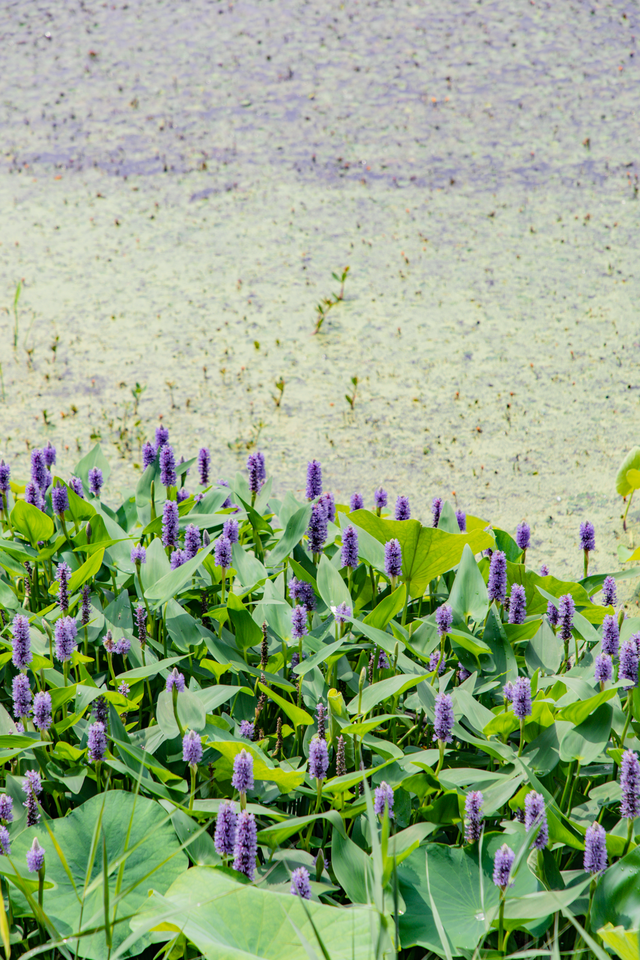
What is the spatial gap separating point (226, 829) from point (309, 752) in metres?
0.29

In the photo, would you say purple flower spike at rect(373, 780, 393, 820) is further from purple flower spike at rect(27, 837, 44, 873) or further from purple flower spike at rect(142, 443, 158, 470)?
purple flower spike at rect(142, 443, 158, 470)

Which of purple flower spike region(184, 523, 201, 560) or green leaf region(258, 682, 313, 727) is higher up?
purple flower spike region(184, 523, 201, 560)

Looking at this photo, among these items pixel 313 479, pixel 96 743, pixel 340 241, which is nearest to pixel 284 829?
pixel 96 743

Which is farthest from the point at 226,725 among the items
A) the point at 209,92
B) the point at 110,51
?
the point at 110,51

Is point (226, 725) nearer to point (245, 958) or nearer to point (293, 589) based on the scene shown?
point (293, 589)

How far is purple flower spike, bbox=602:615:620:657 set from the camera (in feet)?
5.02

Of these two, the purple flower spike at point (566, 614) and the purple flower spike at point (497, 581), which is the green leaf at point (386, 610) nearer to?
the purple flower spike at point (497, 581)

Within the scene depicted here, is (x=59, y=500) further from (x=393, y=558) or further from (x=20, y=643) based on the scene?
(x=393, y=558)

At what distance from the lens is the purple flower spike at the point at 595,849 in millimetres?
1177

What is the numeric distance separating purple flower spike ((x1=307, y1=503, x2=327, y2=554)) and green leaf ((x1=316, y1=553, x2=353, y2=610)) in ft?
0.29

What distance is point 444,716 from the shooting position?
1.37m

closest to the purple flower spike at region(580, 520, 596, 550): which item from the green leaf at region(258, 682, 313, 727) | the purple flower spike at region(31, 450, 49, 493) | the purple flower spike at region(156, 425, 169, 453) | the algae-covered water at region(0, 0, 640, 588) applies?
the green leaf at region(258, 682, 313, 727)

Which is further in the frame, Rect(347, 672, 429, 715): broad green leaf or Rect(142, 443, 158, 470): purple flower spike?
Rect(142, 443, 158, 470): purple flower spike

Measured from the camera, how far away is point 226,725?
60.1 inches
